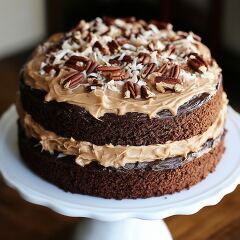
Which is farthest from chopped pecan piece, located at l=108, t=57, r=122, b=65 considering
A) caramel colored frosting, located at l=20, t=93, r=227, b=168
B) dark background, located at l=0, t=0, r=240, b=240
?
dark background, located at l=0, t=0, r=240, b=240

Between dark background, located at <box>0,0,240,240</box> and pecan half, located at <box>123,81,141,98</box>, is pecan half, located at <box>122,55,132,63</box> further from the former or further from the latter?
dark background, located at <box>0,0,240,240</box>

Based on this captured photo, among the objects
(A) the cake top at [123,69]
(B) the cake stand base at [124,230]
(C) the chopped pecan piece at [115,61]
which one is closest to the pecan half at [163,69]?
(A) the cake top at [123,69]

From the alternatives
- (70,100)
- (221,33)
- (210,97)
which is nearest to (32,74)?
(70,100)

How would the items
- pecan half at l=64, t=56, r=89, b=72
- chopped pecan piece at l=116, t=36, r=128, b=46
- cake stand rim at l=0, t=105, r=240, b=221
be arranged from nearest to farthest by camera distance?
cake stand rim at l=0, t=105, r=240, b=221, pecan half at l=64, t=56, r=89, b=72, chopped pecan piece at l=116, t=36, r=128, b=46

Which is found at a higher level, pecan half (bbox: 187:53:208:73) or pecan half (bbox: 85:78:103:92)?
pecan half (bbox: 187:53:208:73)

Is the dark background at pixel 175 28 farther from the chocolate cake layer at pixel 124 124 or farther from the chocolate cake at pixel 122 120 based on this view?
the chocolate cake layer at pixel 124 124

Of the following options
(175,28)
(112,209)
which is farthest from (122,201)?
(175,28)

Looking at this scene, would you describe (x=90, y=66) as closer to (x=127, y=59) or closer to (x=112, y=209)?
(x=127, y=59)
